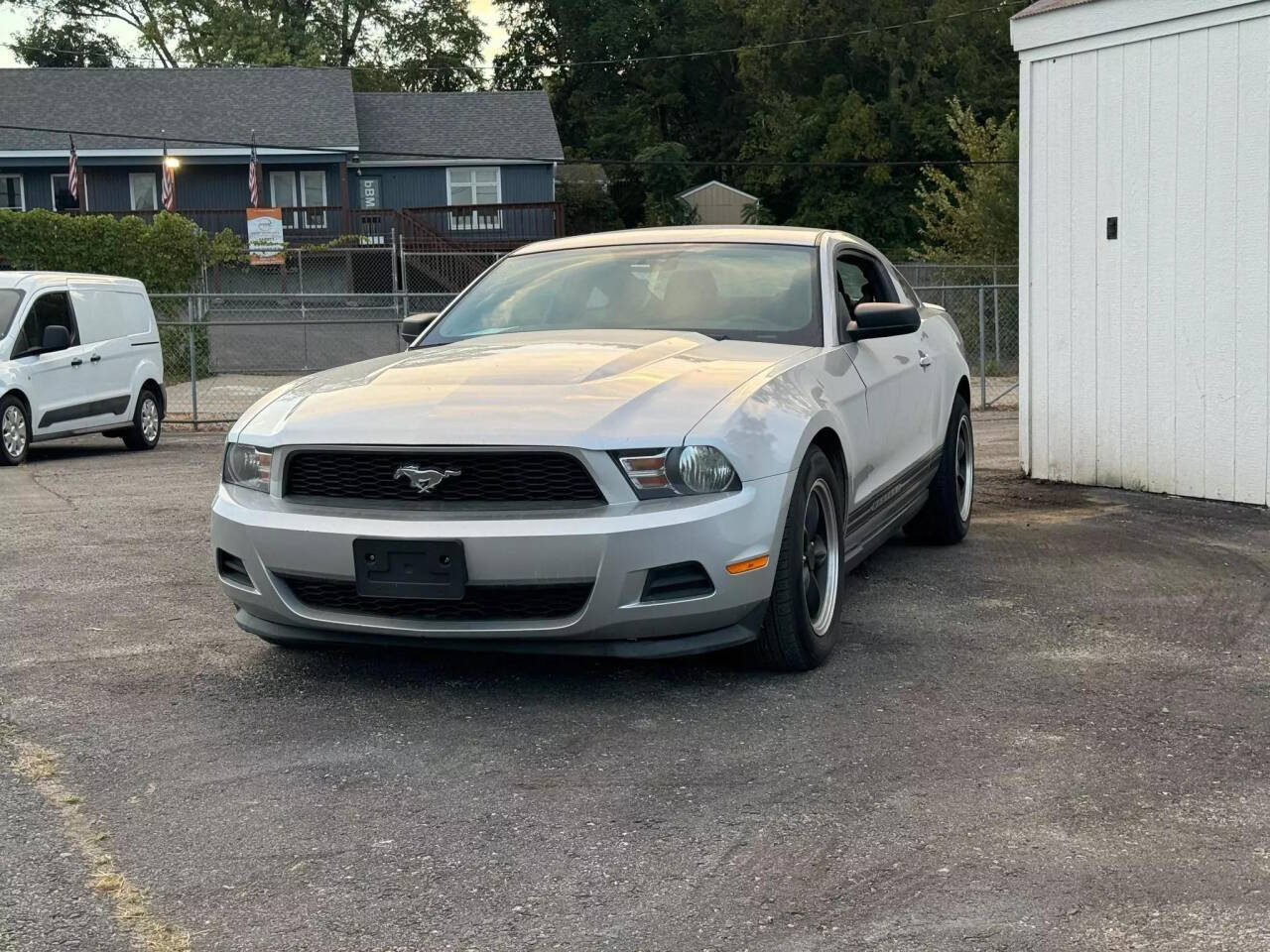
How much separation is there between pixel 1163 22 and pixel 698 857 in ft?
25.2

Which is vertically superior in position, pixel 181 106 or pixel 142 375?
pixel 181 106

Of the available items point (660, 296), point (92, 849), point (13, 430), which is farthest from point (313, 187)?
point (92, 849)

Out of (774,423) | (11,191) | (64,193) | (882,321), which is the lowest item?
(774,423)

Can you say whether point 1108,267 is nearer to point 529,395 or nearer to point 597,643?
point 529,395

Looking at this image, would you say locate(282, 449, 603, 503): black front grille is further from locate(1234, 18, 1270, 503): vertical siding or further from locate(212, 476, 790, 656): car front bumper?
locate(1234, 18, 1270, 503): vertical siding

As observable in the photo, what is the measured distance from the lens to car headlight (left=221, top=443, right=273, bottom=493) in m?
5.15

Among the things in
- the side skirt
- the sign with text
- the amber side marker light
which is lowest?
the side skirt

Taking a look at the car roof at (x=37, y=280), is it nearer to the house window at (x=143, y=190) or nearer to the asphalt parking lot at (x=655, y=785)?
the asphalt parking lot at (x=655, y=785)

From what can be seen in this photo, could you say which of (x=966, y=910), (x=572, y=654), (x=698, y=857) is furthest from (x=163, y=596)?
(x=966, y=910)

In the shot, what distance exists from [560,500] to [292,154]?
37458 mm

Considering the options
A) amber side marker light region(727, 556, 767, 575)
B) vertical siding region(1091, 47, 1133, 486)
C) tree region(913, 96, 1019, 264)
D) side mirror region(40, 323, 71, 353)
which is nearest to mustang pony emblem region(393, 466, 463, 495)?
amber side marker light region(727, 556, 767, 575)

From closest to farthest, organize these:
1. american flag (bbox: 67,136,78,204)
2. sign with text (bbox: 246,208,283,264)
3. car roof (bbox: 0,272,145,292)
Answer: car roof (bbox: 0,272,145,292) < sign with text (bbox: 246,208,283,264) < american flag (bbox: 67,136,78,204)

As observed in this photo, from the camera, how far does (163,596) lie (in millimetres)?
6801

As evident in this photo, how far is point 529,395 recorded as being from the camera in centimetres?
504
